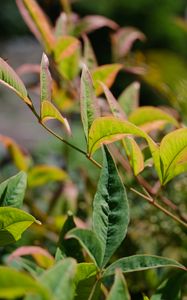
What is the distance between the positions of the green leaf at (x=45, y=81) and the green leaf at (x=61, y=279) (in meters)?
0.23

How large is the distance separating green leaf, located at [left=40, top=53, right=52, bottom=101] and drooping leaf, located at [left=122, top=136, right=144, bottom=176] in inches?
3.9

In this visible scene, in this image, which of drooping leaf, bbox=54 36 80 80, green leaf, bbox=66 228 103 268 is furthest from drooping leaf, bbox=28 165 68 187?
green leaf, bbox=66 228 103 268

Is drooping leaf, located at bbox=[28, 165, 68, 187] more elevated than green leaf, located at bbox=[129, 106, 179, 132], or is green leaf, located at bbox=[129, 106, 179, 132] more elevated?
green leaf, located at bbox=[129, 106, 179, 132]

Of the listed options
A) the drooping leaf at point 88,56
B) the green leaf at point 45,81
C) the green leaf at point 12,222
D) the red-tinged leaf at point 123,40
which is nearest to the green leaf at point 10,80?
the green leaf at point 45,81

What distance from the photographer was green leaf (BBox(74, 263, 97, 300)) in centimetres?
57

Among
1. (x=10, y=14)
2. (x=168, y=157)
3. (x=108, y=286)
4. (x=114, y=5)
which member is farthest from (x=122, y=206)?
(x=10, y=14)

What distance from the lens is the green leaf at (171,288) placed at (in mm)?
637

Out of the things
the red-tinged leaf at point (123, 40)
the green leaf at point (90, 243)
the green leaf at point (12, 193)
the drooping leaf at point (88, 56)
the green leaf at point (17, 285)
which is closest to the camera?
the green leaf at point (17, 285)

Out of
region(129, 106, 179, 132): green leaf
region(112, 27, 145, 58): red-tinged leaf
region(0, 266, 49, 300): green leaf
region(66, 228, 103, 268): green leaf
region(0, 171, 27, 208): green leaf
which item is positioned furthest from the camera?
region(112, 27, 145, 58): red-tinged leaf

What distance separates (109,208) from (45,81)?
0.47 ft

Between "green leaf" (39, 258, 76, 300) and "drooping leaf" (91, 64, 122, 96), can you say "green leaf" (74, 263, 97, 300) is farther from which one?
"drooping leaf" (91, 64, 122, 96)

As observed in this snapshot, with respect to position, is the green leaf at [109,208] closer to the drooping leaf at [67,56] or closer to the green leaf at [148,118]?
the green leaf at [148,118]

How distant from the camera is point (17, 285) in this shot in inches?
15.7

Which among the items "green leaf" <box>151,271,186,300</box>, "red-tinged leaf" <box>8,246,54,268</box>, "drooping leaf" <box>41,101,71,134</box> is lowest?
"red-tinged leaf" <box>8,246,54,268</box>
